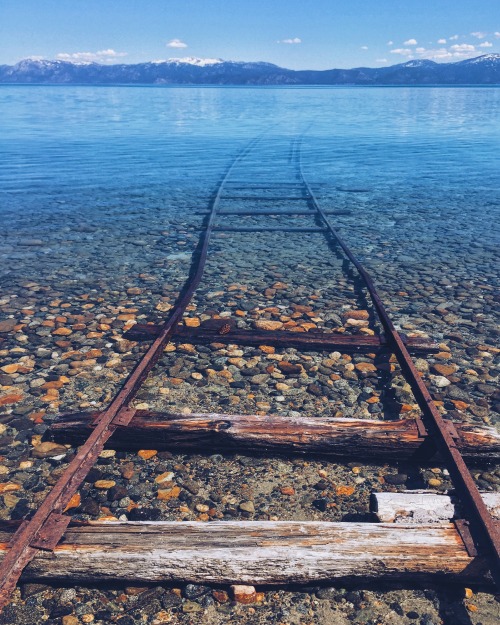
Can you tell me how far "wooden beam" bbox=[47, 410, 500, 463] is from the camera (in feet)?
13.0

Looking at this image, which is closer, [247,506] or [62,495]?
[62,495]

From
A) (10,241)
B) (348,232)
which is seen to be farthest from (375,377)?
(10,241)

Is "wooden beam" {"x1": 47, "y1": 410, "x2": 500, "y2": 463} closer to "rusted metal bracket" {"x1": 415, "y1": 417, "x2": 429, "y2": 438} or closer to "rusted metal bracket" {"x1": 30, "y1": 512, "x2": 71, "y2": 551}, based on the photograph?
"rusted metal bracket" {"x1": 415, "y1": 417, "x2": 429, "y2": 438}

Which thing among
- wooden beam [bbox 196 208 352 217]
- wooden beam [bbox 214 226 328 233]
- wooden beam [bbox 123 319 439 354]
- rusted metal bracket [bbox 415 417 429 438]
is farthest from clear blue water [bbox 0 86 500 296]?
rusted metal bracket [bbox 415 417 429 438]

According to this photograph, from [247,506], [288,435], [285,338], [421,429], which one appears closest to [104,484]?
[247,506]

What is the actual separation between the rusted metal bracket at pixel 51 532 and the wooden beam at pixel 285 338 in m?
3.22

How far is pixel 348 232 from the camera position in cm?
1146

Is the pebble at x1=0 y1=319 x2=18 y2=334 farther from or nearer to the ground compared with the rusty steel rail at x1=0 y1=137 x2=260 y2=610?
nearer to the ground

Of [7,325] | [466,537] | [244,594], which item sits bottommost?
[7,325]

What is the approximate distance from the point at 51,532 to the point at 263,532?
3.98ft

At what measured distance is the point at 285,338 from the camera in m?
5.97

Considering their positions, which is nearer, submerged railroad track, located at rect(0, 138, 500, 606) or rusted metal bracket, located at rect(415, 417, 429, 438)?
submerged railroad track, located at rect(0, 138, 500, 606)

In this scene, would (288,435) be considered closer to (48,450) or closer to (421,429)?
(421,429)

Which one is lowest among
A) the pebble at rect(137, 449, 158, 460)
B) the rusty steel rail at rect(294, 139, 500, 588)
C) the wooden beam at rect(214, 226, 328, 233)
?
the wooden beam at rect(214, 226, 328, 233)
